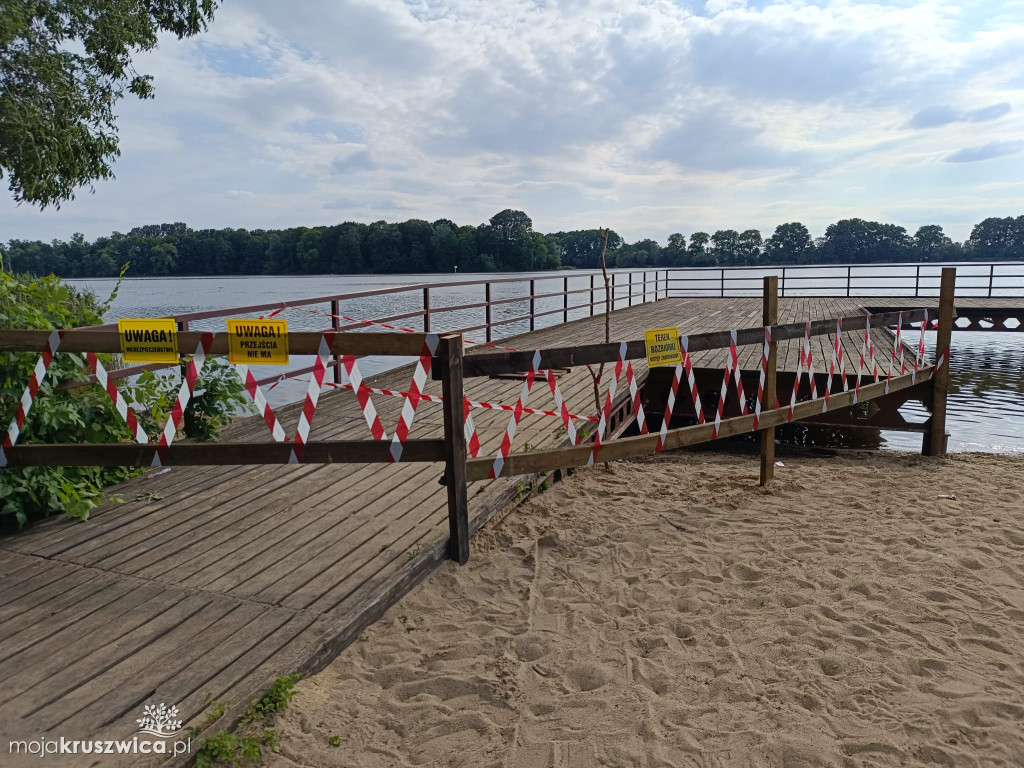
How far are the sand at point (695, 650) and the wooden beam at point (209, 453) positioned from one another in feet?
2.30

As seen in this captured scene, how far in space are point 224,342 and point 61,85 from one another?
948cm

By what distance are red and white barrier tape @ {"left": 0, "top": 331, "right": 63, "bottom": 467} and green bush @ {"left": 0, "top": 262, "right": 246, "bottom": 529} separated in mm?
100

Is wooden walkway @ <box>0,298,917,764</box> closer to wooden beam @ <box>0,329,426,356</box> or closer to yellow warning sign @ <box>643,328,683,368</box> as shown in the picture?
wooden beam @ <box>0,329,426,356</box>

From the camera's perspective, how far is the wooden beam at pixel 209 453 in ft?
11.3

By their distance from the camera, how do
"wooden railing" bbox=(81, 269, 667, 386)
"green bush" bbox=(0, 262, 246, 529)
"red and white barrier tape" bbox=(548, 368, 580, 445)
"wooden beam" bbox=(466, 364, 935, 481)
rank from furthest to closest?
"wooden railing" bbox=(81, 269, 667, 386)
"red and white barrier tape" bbox=(548, 368, 580, 445)
"wooden beam" bbox=(466, 364, 935, 481)
"green bush" bbox=(0, 262, 246, 529)

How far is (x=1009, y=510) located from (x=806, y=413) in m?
1.48

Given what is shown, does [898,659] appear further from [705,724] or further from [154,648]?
[154,648]

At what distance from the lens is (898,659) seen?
2875 millimetres

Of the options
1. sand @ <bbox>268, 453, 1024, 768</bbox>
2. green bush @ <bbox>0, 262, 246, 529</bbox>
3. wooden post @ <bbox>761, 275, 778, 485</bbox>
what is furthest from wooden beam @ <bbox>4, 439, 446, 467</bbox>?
wooden post @ <bbox>761, 275, 778, 485</bbox>

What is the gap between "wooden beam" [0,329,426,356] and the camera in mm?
3287

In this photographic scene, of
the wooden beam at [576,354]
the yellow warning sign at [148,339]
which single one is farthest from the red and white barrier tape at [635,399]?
the yellow warning sign at [148,339]

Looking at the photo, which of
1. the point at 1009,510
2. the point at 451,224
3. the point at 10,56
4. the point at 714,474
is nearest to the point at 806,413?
the point at 714,474

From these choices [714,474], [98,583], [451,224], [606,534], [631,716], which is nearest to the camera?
[631,716]

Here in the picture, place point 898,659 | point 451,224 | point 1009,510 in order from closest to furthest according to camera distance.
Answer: point 898,659 < point 1009,510 < point 451,224
